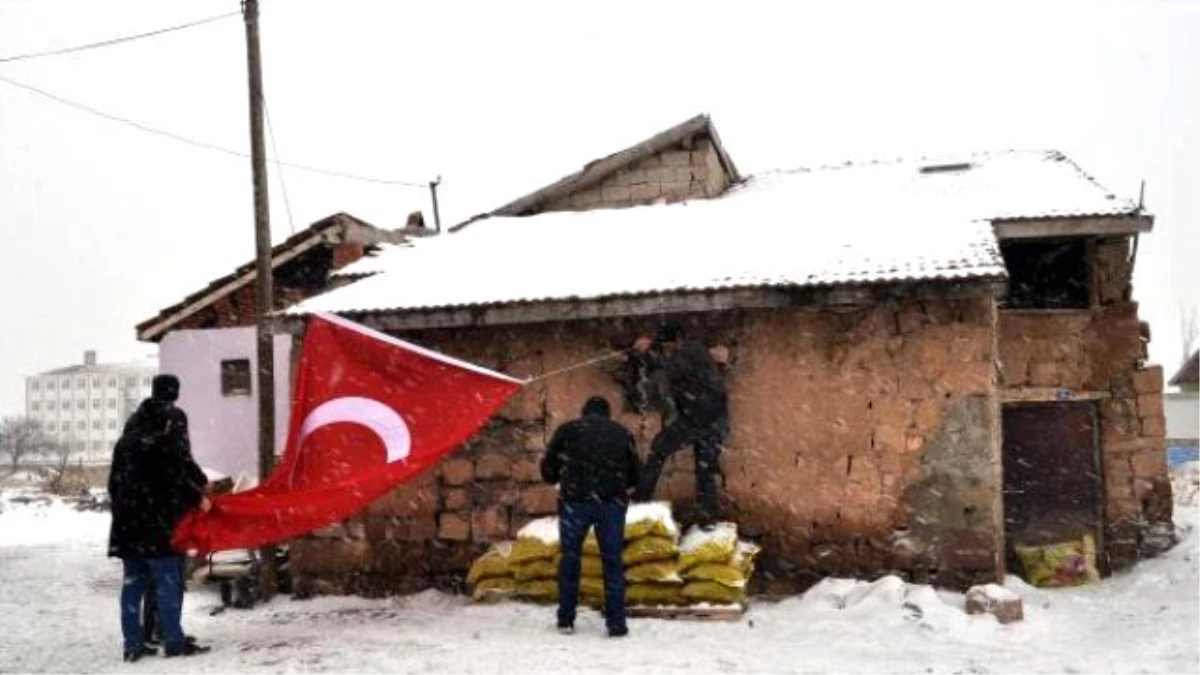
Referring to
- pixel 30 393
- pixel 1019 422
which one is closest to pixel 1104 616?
pixel 1019 422

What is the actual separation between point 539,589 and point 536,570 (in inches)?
5.7

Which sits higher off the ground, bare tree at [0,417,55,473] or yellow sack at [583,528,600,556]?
yellow sack at [583,528,600,556]

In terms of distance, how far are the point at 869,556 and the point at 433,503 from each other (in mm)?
3721

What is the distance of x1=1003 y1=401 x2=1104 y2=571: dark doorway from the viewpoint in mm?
10750

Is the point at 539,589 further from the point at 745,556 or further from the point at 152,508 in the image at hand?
the point at 152,508

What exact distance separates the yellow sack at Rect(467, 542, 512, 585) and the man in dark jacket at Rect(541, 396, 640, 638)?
3.53ft

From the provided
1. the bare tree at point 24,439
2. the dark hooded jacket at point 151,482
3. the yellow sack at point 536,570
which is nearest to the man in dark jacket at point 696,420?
the yellow sack at point 536,570

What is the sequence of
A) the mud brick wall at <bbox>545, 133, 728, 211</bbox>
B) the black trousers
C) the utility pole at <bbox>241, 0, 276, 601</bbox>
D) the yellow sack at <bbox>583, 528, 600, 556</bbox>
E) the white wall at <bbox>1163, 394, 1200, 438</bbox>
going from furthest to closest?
the white wall at <bbox>1163, 394, 1200, 438</bbox> → the mud brick wall at <bbox>545, 133, 728, 211</bbox> → the utility pole at <bbox>241, 0, 276, 601</bbox> → the black trousers → the yellow sack at <bbox>583, 528, 600, 556</bbox>

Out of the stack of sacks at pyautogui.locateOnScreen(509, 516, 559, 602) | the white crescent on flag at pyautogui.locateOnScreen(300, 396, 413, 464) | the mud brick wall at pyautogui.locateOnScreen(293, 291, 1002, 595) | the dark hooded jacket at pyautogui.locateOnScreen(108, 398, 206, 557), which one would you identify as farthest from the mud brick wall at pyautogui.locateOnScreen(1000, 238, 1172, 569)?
the dark hooded jacket at pyautogui.locateOnScreen(108, 398, 206, 557)

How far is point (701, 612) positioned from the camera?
722cm

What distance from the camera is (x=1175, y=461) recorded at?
77.9 ft

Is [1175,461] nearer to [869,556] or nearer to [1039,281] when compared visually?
[1039,281]

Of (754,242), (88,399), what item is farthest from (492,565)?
(88,399)

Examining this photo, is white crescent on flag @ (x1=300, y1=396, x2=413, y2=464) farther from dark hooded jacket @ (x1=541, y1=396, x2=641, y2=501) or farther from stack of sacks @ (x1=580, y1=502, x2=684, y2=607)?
stack of sacks @ (x1=580, y1=502, x2=684, y2=607)
